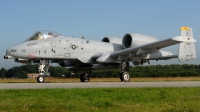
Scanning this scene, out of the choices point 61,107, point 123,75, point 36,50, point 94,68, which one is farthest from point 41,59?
point 61,107

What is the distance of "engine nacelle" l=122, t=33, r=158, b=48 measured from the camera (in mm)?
22250

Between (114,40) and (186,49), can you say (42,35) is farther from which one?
(186,49)

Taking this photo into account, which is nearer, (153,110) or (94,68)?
(153,110)

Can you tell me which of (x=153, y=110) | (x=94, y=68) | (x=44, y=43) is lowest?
(x=153, y=110)

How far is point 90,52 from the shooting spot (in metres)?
A: 22.6

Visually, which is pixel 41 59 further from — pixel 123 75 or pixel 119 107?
pixel 119 107

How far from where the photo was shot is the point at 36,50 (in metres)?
20.5

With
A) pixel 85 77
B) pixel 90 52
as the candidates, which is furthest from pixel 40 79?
pixel 85 77

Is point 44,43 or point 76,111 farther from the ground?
point 44,43

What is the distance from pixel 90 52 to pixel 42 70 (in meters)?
3.88

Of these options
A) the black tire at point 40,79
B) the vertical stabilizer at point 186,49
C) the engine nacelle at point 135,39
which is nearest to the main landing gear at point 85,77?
the engine nacelle at point 135,39

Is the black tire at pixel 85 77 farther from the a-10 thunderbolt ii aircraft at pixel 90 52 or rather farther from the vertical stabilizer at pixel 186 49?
the vertical stabilizer at pixel 186 49

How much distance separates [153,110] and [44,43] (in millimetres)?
14939

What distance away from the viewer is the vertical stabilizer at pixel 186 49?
1991cm
